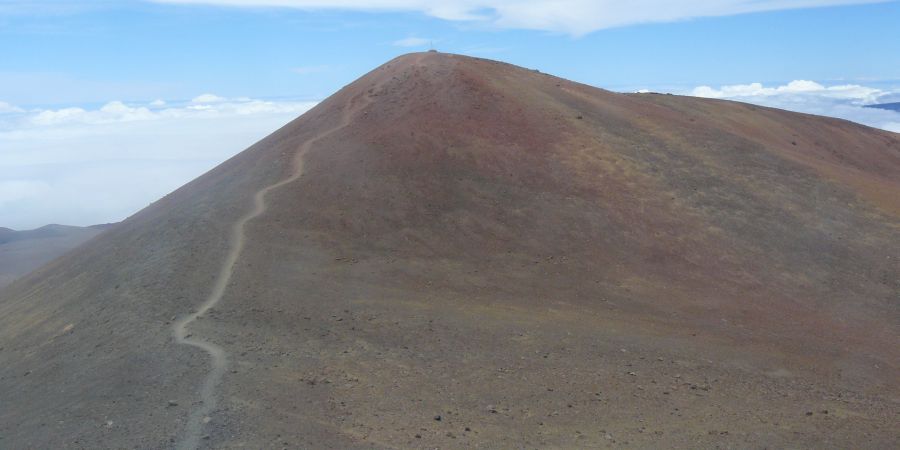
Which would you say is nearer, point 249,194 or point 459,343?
point 459,343

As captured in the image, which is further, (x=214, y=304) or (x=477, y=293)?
(x=477, y=293)

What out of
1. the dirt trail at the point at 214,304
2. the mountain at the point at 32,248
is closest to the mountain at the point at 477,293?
the dirt trail at the point at 214,304

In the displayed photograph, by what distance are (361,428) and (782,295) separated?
11.6 metres

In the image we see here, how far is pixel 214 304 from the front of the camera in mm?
16969

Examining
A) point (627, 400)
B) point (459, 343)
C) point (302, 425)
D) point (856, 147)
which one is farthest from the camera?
point (856, 147)

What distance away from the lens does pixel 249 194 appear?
23.4 meters

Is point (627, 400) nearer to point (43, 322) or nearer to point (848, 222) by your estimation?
point (848, 222)

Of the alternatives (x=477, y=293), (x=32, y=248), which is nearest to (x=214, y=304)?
(x=477, y=293)

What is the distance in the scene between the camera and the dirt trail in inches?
466

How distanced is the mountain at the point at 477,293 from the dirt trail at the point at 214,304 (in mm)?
78

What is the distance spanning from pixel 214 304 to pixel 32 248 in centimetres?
4839

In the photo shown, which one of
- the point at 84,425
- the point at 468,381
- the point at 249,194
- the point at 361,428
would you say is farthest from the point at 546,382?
the point at 249,194

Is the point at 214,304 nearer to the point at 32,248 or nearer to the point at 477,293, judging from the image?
the point at 477,293

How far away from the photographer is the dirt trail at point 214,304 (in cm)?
1183
